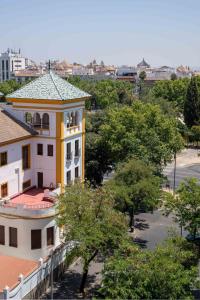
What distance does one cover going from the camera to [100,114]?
204 ft

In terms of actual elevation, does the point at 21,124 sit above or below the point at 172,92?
below

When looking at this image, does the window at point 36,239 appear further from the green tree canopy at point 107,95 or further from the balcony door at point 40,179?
the green tree canopy at point 107,95

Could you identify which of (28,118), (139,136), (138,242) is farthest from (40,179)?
(139,136)

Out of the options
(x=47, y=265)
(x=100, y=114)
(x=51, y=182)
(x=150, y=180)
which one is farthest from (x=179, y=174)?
(x=47, y=265)

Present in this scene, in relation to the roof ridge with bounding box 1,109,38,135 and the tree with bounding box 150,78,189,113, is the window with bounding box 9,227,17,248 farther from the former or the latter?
the tree with bounding box 150,78,189,113

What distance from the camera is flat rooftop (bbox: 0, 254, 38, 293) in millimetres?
27859

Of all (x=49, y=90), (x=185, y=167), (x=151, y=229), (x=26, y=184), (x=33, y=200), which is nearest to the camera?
(x=33, y=200)

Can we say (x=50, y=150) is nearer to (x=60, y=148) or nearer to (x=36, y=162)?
(x=60, y=148)

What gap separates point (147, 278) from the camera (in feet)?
71.2

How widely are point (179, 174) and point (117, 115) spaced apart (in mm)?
17674

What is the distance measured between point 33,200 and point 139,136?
63.3 ft

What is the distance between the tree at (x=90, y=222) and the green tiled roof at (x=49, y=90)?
8.52 m

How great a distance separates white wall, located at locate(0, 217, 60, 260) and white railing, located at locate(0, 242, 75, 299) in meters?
0.91

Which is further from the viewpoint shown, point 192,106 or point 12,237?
point 192,106
